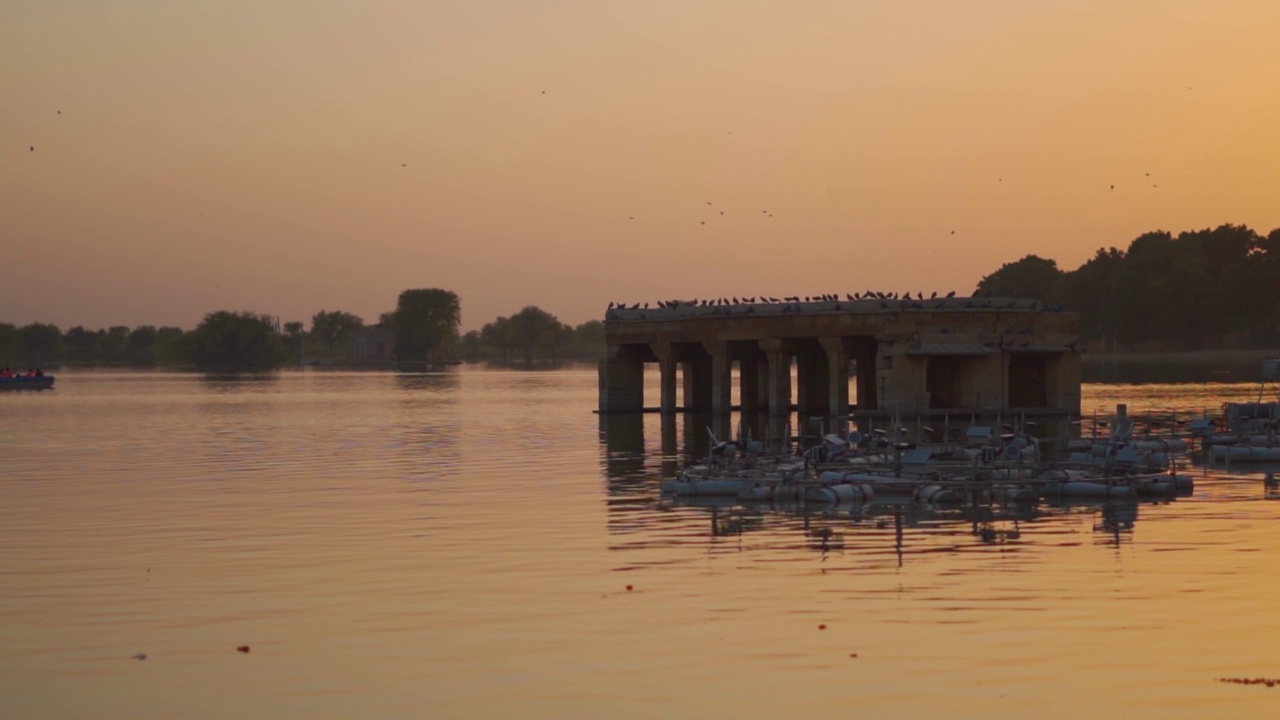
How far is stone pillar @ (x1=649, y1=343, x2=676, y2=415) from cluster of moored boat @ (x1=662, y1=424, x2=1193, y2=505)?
134 ft

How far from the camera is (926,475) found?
154 feet

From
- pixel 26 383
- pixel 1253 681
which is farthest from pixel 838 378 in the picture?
pixel 26 383

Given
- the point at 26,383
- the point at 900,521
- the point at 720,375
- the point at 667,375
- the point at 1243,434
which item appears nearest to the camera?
the point at 900,521

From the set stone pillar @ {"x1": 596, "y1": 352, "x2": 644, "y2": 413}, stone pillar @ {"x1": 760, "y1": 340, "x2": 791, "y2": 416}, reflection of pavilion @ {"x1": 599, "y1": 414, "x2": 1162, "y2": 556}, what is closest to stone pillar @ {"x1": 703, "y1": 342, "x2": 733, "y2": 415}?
stone pillar @ {"x1": 760, "y1": 340, "x2": 791, "y2": 416}

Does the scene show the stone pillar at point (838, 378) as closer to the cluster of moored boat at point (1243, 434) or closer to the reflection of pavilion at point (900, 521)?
the cluster of moored boat at point (1243, 434)

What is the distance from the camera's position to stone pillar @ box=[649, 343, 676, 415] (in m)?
93.4

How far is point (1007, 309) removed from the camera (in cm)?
8162

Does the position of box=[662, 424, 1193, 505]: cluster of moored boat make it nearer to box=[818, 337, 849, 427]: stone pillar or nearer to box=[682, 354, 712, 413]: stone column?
box=[818, 337, 849, 427]: stone pillar

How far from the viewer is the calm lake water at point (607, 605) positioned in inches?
880

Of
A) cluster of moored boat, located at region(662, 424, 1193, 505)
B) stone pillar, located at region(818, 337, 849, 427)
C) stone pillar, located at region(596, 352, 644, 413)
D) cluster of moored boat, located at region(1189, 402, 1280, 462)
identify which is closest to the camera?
cluster of moored boat, located at region(662, 424, 1193, 505)

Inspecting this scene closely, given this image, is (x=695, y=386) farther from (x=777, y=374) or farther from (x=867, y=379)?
(x=777, y=374)

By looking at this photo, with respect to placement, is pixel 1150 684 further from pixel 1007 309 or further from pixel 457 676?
pixel 1007 309

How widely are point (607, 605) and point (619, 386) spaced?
71.1 metres

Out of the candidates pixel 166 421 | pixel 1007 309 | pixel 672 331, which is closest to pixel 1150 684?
pixel 1007 309
